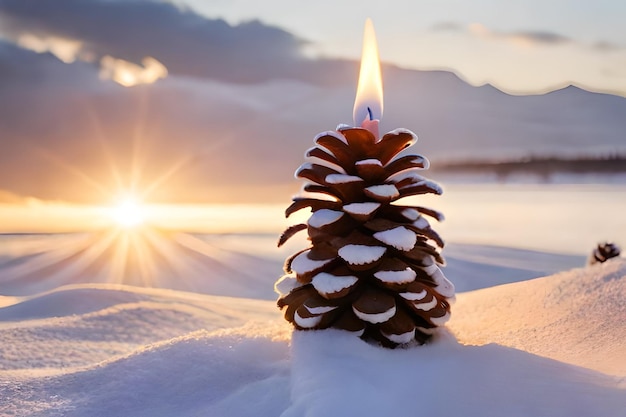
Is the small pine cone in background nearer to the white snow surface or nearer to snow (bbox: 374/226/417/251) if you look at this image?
the white snow surface

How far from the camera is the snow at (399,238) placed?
0.98 m

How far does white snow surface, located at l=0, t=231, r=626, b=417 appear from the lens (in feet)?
2.46

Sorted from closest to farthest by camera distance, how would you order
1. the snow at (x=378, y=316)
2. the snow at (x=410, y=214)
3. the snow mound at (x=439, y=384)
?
the snow mound at (x=439, y=384), the snow at (x=378, y=316), the snow at (x=410, y=214)

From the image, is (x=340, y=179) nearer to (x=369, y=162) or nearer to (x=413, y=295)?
(x=369, y=162)

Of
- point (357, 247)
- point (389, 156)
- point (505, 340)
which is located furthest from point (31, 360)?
point (505, 340)

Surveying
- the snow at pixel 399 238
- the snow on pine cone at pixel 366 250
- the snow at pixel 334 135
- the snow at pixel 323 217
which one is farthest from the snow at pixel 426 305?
the snow at pixel 334 135

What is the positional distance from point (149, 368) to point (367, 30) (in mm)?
804

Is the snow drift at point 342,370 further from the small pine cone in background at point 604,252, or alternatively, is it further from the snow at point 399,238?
the small pine cone in background at point 604,252

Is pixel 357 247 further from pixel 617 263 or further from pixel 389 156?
pixel 617 263

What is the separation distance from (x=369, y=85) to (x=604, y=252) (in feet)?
4.62

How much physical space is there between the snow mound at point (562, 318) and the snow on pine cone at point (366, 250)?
150mm

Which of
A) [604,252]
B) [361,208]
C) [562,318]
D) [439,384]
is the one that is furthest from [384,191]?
[604,252]

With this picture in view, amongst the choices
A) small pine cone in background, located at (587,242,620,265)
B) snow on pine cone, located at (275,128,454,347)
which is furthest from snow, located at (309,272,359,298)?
small pine cone in background, located at (587,242,620,265)

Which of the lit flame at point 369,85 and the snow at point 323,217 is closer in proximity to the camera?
the snow at point 323,217
